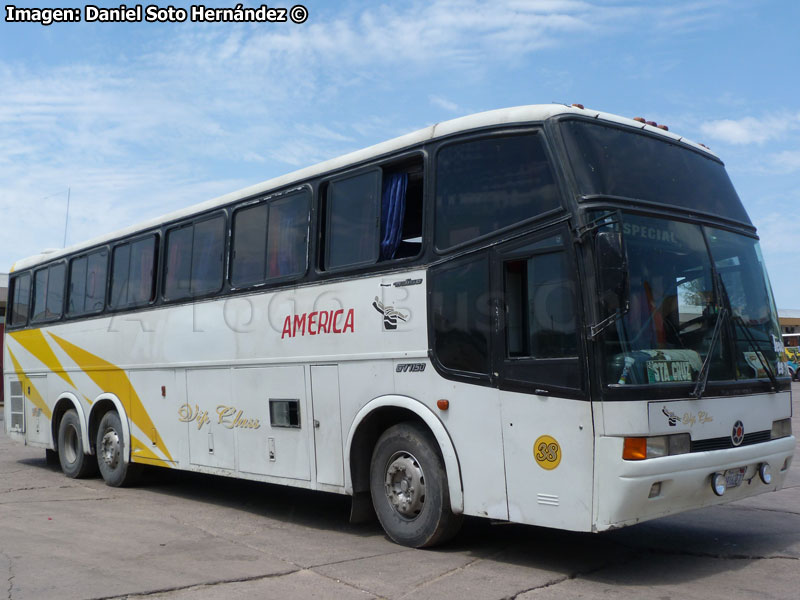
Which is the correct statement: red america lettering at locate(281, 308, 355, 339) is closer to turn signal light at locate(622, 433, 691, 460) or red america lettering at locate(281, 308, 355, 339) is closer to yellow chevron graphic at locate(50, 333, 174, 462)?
turn signal light at locate(622, 433, 691, 460)

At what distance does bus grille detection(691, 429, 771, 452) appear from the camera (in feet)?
19.8

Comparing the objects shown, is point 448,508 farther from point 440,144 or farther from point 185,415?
point 185,415

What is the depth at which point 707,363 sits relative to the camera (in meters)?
6.23

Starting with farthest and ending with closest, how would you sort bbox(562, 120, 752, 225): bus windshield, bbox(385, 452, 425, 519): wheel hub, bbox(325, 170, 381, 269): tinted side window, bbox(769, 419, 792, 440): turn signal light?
1. bbox(325, 170, 381, 269): tinted side window
2. bbox(385, 452, 425, 519): wheel hub
3. bbox(769, 419, 792, 440): turn signal light
4. bbox(562, 120, 752, 225): bus windshield

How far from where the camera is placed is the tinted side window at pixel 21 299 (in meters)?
14.6

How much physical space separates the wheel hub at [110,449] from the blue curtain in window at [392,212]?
239 inches

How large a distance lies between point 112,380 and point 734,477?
847cm

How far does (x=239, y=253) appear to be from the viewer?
950cm

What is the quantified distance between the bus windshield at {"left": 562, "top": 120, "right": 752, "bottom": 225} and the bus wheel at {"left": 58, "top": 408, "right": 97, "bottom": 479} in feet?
30.3

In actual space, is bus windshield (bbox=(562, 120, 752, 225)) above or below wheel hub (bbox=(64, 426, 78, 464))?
above

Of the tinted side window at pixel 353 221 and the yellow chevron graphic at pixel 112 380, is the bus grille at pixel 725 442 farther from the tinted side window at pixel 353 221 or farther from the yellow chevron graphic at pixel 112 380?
the yellow chevron graphic at pixel 112 380

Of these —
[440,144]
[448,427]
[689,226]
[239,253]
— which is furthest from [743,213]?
[239,253]

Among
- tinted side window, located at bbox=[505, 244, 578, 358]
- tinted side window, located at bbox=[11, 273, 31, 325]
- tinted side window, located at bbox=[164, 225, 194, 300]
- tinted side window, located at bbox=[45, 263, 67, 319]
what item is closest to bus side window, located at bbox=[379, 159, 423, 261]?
tinted side window, located at bbox=[505, 244, 578, 358]

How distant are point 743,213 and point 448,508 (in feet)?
11.7
